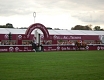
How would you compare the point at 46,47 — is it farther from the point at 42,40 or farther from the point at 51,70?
the point at 51,70

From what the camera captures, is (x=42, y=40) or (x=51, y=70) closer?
(x=51, y=70)

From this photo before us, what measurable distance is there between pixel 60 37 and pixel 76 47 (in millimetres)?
4174

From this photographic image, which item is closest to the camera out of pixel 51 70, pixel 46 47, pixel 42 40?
pixel 51 70

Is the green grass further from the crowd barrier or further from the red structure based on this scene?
the red structure

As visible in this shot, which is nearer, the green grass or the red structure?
the green grass

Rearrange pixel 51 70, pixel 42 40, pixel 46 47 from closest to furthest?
pixel 51 70 < pixel 46 47 < pixel 42 40

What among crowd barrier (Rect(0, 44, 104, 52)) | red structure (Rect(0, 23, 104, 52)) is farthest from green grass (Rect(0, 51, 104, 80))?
red structure (Rect(0, 23, 104, 52))

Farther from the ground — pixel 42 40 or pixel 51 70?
pixel 42 40

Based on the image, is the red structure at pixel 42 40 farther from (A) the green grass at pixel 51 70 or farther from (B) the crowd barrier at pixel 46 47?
(A) the green grass at pixel 51 70

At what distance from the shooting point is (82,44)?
51375mm

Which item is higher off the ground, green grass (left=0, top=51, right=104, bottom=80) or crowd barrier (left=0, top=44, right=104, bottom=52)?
crowd barrier (left=0, top=44, right=104, bottom=52)

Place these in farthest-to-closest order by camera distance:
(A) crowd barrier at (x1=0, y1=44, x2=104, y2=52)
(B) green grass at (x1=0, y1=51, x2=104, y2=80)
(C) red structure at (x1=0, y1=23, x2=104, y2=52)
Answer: (C) red structure at (x1=0, y1=23, x2=104, y2=52) → (A) crowd barrier at (x1=0, y1=44, x2=104, y2=52) → (B) green grass at (x1=0, y1=51, x2=104, y2=80)

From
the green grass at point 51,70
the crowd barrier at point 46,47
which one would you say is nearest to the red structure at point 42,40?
the crowd barrier at point 46,47

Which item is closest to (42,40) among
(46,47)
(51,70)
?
(46,47)
